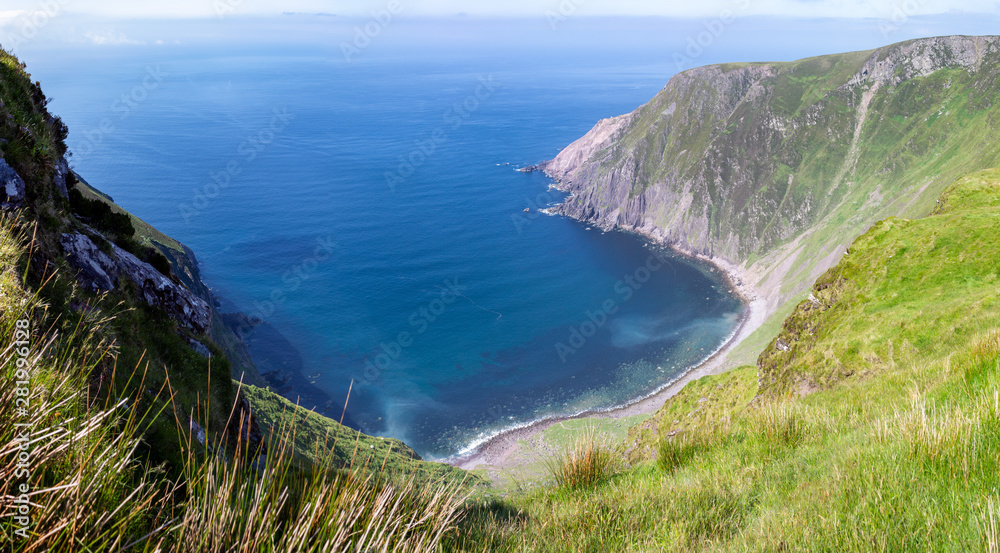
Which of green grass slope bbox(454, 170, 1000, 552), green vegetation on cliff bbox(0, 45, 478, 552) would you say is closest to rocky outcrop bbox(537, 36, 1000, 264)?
green grass slope bbox(454, 170, 1000, 552)

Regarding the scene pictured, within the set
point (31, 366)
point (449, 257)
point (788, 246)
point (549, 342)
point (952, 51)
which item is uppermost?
point (952, 51)

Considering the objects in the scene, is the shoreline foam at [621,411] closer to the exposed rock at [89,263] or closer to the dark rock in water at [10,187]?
the exposed rock at [89,263]

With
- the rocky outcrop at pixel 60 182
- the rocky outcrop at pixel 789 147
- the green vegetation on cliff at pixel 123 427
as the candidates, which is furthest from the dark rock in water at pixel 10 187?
the rocky outcrop at pixel 789 147

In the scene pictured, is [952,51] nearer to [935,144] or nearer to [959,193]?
[935,144]

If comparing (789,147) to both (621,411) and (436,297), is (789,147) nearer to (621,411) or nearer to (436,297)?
(621,411)

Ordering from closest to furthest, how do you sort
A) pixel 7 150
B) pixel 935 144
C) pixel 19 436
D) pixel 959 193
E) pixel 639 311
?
pixel 19 436
pixel 7 150
pixel 959 193
pixel 639 311
pixel 935 144

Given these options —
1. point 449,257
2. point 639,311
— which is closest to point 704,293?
point 639,311

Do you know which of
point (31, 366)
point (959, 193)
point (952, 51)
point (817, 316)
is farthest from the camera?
point (952, 51)
